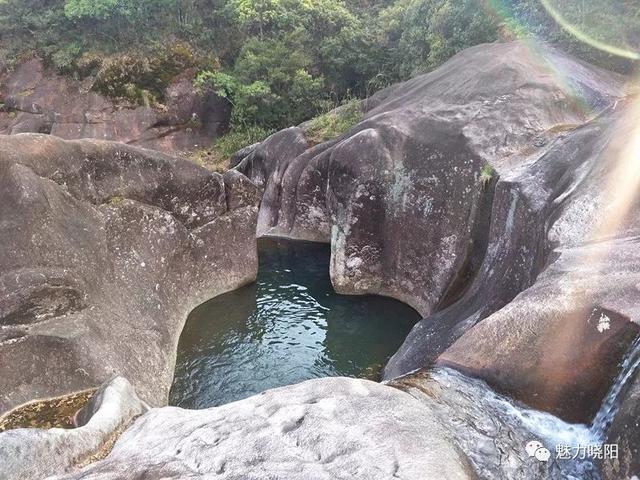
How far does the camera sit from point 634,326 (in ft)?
16.0

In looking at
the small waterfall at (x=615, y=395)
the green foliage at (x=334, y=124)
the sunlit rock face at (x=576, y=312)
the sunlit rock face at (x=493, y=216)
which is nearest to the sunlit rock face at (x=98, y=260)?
the sunlit rock face at (x=493, y=216)

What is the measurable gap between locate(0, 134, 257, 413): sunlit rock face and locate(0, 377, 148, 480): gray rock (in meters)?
2.34

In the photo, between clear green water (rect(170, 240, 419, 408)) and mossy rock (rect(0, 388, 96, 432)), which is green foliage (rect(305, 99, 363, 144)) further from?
mossy rock (rect(0, 388, 96, 432))

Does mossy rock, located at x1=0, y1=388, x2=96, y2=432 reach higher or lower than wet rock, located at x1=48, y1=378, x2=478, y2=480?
lower

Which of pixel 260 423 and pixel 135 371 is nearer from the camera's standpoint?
pixel 260 423

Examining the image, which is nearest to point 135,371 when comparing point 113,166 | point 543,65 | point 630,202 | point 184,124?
point 113,166

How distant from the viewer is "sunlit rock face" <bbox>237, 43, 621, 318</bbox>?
37.9 feet

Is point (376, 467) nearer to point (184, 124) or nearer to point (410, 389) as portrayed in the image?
point (410, 389)

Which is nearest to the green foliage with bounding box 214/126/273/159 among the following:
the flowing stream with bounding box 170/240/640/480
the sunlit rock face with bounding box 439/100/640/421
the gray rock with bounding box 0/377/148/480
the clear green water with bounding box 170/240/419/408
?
the flowing stream with bounding box 170/240/640/480

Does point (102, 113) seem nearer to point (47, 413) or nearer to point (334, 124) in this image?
point (334, 124)

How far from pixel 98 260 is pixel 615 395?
8.89 m

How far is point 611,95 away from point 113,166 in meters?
12.9

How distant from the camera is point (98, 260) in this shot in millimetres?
9898

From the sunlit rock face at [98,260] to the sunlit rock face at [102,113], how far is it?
17577 mm
